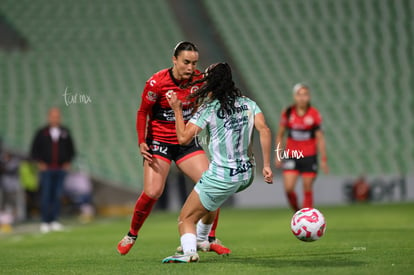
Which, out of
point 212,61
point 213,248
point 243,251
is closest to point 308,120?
point 243,251

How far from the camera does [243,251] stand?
26.9 feet

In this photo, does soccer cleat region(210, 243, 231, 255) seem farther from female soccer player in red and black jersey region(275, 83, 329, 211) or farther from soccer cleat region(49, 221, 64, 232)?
soccer cleat region(49, 221, 64, 232)

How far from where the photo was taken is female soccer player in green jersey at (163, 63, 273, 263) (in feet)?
21.6

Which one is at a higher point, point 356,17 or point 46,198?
point 356,17

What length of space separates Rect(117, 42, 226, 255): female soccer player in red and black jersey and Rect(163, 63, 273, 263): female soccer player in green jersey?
2.75 feet

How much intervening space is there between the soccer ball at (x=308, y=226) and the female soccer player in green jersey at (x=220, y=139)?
0.92 meters

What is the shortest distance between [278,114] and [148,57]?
4775 millimetres

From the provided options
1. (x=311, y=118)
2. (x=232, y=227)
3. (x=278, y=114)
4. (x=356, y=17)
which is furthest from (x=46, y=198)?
(x=356, y=17)

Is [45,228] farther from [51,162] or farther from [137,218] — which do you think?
[137,218]

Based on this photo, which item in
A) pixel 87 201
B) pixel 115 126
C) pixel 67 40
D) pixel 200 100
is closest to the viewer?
pixel 200 100

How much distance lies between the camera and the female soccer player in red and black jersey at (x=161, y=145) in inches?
301

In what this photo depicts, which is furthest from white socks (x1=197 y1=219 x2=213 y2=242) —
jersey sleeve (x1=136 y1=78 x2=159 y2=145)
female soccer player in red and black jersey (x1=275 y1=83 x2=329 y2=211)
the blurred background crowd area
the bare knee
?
the blurred background crowd area

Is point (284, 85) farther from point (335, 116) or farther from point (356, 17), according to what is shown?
point (356, 17)

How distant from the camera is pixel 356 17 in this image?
1030 inches
